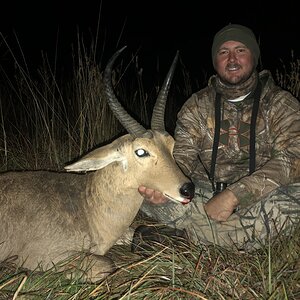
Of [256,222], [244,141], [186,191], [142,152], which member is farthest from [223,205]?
[244,141]

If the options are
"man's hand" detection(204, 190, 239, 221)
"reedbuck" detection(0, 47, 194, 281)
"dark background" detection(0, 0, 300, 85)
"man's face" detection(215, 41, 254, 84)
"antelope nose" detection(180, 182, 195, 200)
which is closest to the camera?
"antelope nose" detection(180, 182, 195, 200)

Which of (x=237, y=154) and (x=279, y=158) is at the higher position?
(x=279, y=158)

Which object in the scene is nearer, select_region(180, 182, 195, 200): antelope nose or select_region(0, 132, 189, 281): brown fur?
select_region(180, 182, 195, 200): antelope nose

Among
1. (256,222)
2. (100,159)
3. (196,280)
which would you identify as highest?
(100,159)

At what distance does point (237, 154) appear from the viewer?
5.51 metres

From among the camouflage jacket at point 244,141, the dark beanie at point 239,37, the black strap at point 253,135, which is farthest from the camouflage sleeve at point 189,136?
the dark beanie at point 239,37

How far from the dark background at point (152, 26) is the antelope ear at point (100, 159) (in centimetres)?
1897

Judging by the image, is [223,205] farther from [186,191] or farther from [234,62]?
[234,62]

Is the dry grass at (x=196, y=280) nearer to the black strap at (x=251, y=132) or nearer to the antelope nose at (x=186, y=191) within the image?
the antelope nose at (x=186, y=191)

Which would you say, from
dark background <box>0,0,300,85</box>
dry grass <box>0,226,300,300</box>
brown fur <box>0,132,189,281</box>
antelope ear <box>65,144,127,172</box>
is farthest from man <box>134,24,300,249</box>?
dark background <box>0,0,300,85</box>

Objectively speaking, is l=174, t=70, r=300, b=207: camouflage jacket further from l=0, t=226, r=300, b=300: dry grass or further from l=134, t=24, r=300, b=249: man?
l=0, t=226, r=300, b=300: dry grass

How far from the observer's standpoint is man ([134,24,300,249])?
4699 mm

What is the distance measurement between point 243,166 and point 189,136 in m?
0.74

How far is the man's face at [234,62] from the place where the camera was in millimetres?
5410
